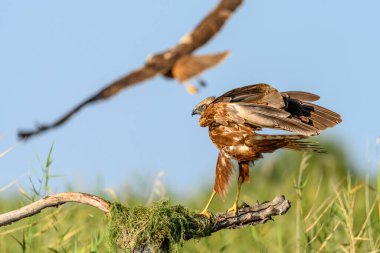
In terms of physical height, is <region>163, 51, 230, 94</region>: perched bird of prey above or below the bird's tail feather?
above

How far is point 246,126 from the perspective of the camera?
532 cm

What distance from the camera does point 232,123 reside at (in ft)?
17.5

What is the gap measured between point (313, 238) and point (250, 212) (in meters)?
1.10

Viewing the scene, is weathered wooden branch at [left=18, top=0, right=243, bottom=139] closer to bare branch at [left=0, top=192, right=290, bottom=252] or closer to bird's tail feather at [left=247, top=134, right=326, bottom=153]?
bare branch at [left=0, top=192, right=290, bottom=252]

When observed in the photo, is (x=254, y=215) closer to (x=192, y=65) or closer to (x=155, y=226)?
(x=155, y=226)

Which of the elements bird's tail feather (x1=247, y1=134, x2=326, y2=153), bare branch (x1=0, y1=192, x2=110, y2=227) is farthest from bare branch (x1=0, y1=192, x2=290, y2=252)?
bird's tail feather (x1=247, y1=134, x2=326, y2=153)

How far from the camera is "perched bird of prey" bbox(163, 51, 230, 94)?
520cm

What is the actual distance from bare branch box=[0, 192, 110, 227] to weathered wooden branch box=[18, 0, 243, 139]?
0.47m

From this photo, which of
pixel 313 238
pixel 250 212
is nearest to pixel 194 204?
pixel 313 238

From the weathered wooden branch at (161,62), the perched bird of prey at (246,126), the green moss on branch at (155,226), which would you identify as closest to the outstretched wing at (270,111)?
the perched bird of prey at (246,126)

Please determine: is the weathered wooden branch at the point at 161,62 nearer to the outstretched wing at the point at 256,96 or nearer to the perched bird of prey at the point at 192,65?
the perched bird of prey at the point at 192,65

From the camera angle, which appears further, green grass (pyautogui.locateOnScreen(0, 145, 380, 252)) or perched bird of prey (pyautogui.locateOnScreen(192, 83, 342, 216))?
green grass (pyautogui.locateOnScreen(0, 145, 380, 252))

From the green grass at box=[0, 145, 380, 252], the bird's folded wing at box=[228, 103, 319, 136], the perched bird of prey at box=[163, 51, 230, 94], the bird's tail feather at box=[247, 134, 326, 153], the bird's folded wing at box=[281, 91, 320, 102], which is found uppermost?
the perched bird of prey at box=[163, 51, 230, 94]

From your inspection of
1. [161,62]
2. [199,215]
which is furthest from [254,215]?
[161,62]
